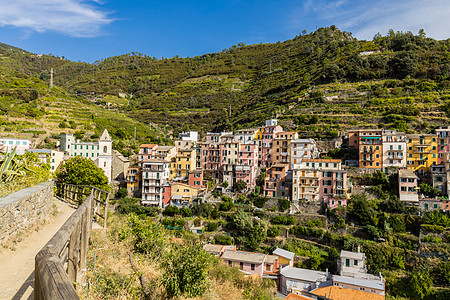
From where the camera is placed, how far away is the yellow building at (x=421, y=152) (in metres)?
40.0

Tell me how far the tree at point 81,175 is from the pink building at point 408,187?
35.3m

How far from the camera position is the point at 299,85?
246 ft

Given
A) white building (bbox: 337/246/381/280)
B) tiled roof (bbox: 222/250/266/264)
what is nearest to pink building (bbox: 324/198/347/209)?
white building (bbox: 337/246/381/280)

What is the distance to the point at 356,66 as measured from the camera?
68.6 metres

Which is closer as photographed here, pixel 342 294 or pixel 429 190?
pixel 342 294

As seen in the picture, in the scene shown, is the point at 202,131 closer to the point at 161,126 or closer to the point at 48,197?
the point at 161,126

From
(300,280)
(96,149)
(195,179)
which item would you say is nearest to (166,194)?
(195,179)

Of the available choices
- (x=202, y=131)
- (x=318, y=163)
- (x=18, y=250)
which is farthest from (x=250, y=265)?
(x=202, y=131)

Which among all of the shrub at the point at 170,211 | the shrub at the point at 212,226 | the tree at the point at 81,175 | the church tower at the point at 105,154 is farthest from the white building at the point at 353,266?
the church tower at the point at 105,154

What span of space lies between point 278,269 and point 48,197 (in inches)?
1020

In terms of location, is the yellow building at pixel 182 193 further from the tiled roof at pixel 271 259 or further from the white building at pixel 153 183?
the tiled roof at pixel 271 259

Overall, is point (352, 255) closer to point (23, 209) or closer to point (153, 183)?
point (153, 183)

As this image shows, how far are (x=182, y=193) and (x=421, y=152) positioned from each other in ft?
111

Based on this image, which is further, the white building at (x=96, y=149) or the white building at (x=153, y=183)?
the white building at (x=96, y=149)
